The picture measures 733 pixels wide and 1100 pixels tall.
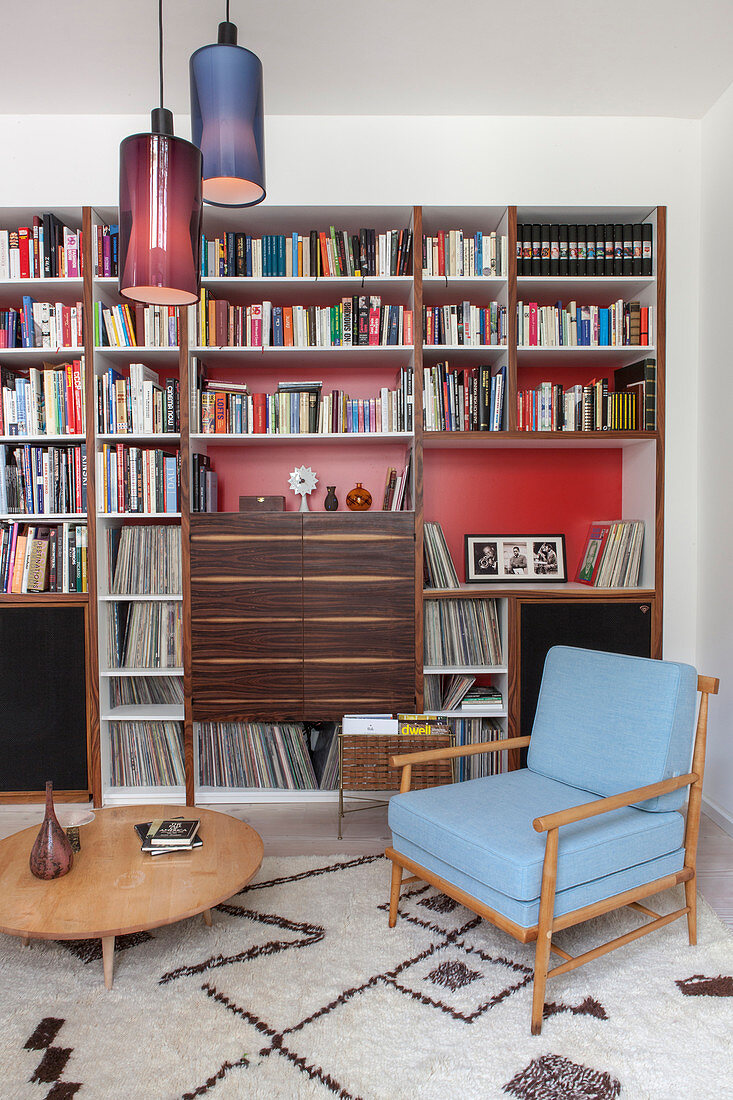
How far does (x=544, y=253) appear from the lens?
3336 millimetres

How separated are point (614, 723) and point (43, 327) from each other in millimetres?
3039

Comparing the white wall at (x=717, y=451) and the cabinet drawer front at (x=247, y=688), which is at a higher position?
the white wall at (x=717, y=451)

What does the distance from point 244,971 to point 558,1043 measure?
87 cm

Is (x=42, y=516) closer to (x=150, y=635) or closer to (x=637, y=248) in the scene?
(x=150, y=635)

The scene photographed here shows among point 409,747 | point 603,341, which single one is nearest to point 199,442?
point 409,747

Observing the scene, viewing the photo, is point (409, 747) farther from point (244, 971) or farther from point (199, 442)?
point (199, 442)

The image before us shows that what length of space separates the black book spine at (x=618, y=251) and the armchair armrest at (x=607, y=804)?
2303 millimetres

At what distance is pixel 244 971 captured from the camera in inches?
80.6

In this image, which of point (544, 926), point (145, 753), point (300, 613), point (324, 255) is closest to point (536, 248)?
point (324, 255)

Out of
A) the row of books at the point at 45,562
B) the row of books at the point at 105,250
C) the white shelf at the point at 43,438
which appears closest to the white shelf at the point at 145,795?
the row of books at the point at 45,562

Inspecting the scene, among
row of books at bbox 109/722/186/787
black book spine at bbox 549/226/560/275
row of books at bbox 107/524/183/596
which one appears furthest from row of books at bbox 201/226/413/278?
row of books at bbox 109/722/186/787

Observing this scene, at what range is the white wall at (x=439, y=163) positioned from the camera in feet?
10.8

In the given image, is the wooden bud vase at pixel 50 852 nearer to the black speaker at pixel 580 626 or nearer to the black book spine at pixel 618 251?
the black speaker at pixel 580 626

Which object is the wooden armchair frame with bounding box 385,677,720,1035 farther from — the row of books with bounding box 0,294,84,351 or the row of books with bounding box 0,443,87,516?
→ the row of books with bounding box 0,294,84,351
